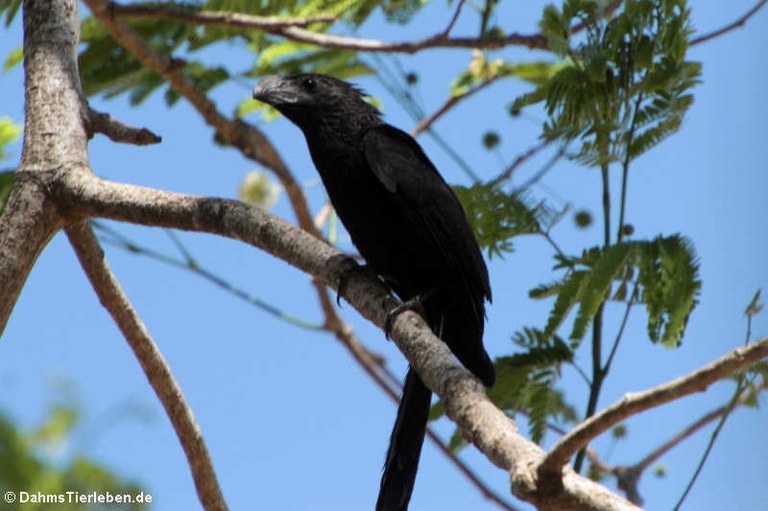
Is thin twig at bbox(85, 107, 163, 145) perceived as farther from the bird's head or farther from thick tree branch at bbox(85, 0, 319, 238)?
thick tree branch at bbox(85, 0, 319, 238)

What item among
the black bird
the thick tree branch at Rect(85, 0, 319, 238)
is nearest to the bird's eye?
the black bird

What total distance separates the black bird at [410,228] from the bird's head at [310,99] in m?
0.03

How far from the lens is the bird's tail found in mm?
3721

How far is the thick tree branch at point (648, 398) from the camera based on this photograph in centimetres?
203

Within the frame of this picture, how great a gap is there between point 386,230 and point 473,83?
8.39ft

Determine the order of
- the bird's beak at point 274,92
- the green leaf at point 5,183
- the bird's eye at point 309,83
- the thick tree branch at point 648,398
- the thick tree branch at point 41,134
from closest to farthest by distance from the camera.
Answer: the thick tree branch at point 648,398, the thick tree branch at point 41,134, the bird's beak at point 274,92, the bird's eye at point 309,83, the green leaf at point 5,183

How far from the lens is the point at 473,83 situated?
6711 millimetres

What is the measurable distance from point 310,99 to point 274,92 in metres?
0.16

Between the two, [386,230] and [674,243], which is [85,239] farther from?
[674,243]

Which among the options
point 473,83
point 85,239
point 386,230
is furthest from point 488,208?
point 473,83

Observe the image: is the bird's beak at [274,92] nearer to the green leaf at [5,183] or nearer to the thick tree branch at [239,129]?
the thick tree branch at [239,129]

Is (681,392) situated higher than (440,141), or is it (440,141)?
(440,141)

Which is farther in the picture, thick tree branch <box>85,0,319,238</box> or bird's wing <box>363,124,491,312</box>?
thick tree branch <box>85,0,319,238</box>

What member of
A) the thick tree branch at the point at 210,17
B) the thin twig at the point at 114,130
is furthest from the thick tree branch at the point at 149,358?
the thick tree branch at the point at 210,17
